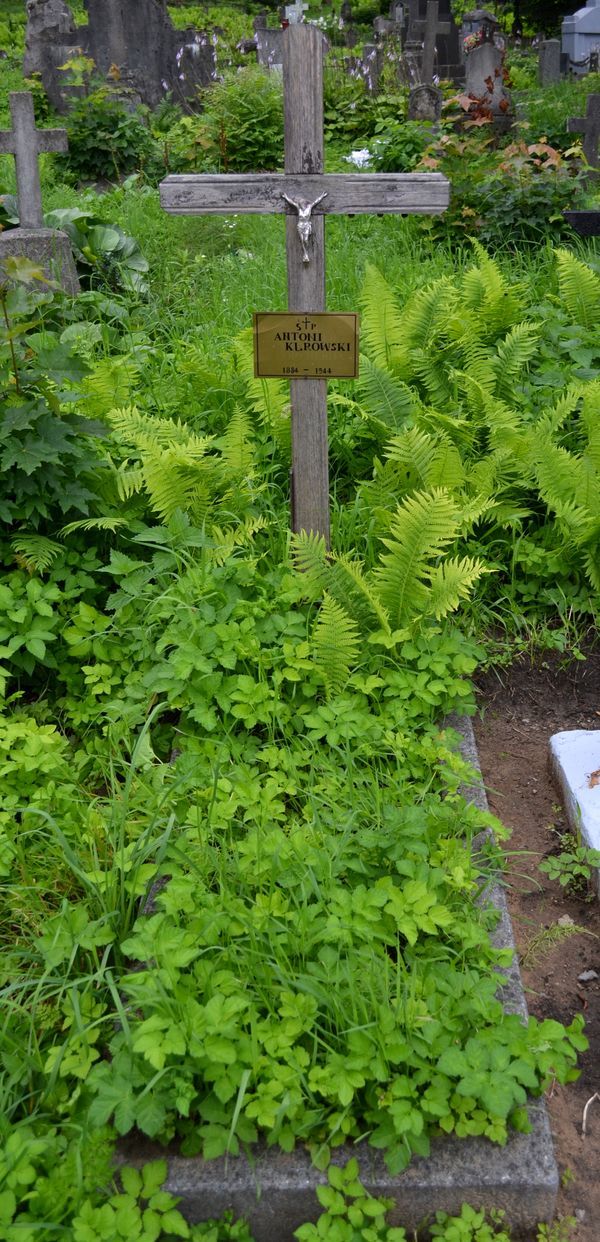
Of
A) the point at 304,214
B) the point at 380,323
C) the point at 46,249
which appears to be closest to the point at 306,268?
the point at 304,214

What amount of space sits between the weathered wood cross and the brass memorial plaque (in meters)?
0.09

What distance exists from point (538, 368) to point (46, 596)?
2530 millimetres

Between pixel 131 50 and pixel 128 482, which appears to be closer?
pixel 128 482

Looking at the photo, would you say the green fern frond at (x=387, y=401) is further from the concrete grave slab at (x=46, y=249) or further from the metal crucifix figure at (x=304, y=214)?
the concrete grave slab at (x=46, y=249)

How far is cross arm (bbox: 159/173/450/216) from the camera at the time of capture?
9.82ft

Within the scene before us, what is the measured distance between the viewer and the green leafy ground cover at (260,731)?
6.59ft

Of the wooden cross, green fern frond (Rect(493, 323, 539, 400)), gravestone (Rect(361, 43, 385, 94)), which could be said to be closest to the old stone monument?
gravestone (Rect(361, 43, 385, 94))

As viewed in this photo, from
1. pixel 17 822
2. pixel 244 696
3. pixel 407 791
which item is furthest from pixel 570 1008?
pixel 17 822

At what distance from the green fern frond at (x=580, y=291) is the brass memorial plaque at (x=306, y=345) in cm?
222

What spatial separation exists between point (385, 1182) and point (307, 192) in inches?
101

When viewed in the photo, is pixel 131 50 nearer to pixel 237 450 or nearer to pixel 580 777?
pixel 237 450

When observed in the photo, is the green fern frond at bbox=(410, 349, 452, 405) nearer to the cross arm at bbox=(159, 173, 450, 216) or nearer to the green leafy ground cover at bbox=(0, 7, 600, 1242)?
the green leafy ground cover at bbox=(0, 7, 600, 1242)

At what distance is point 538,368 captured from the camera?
4.54 meters

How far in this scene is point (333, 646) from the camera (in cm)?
302
